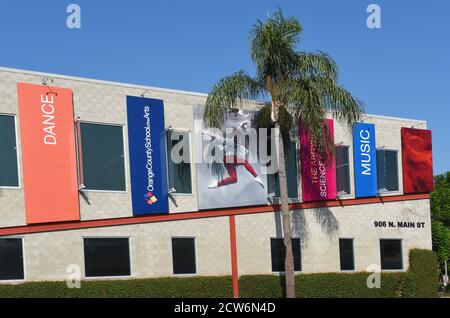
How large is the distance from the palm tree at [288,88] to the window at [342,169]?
580 centimetres

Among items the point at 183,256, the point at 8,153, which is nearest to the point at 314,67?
the point at 183,256

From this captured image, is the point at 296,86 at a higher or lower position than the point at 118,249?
higher

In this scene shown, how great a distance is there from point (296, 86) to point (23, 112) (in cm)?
947

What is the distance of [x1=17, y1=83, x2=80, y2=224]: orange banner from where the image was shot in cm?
2078

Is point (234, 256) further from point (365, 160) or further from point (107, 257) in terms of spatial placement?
point (365, 160)

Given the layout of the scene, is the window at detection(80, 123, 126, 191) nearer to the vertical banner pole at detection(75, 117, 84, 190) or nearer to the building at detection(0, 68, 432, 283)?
the building at detection(0, 68, 432, 283)

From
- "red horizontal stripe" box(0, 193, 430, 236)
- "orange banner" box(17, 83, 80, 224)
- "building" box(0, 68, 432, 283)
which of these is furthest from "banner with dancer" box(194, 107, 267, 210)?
"orange banner" box(17, 83, 80, 224)

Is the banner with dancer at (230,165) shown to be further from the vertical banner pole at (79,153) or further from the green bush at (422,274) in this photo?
the green bush at (422,274)

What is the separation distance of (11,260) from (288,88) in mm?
11200

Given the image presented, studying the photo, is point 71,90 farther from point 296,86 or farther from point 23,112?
point 296,86

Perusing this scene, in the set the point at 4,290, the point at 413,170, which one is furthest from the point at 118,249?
the point at 413,170

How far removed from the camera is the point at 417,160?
105 ft

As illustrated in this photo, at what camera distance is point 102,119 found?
22688 mm

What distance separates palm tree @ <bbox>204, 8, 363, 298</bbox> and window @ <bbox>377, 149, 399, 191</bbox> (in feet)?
25.3
